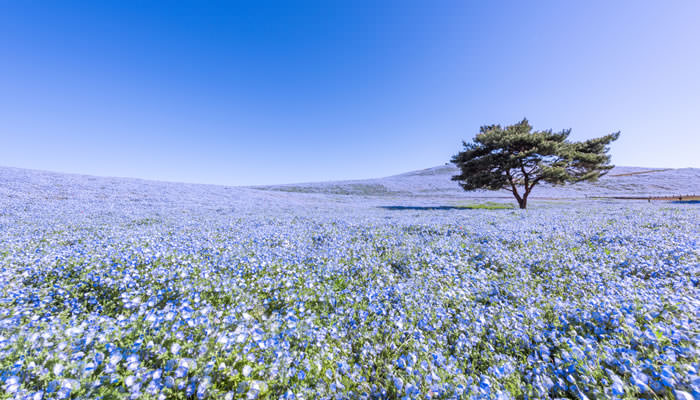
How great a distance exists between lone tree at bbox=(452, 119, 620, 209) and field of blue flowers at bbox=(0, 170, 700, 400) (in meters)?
20.1

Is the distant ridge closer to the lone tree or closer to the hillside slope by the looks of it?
the hillside slope

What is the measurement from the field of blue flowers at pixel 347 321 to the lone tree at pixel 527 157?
2008 cm

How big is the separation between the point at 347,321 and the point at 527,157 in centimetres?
2907

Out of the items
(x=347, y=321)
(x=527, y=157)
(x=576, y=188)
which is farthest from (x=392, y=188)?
(x=347, y=321)

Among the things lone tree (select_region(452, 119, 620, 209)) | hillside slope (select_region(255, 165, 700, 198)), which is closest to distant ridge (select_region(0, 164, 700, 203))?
hillside slope (select_region(255, 165, 700, 198))

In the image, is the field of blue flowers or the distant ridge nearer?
the field of blue flowers

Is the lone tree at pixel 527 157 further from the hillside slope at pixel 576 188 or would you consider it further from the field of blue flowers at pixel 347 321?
the hillside slope at pixel 576 188

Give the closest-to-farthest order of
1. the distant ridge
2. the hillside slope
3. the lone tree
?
the lone tree, the distant ridge, the hillside slope

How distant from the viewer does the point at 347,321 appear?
3.94m

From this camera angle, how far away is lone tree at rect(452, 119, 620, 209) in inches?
969

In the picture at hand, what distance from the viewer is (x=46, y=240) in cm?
754

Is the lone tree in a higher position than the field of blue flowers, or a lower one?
higher

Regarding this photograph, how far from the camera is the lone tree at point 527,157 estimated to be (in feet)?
80.7

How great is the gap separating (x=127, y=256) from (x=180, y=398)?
510 cm
